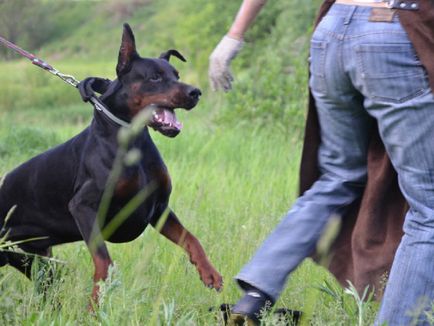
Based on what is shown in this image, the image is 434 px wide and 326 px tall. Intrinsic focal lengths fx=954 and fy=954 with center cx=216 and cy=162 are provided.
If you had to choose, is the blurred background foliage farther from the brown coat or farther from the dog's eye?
the brown coat

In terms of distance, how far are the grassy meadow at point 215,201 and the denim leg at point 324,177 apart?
0.56ft

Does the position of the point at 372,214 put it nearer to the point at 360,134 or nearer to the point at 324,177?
the point at 324,177

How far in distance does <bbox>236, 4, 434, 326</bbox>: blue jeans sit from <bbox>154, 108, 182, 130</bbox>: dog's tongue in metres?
0.95

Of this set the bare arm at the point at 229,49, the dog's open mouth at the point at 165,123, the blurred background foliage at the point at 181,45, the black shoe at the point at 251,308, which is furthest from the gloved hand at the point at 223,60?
the blurred background foliage at the point at 181,45

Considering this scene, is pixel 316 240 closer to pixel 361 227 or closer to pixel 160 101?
pixel 361 227

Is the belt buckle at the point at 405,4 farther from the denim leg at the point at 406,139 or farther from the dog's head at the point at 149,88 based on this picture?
the dog's head at the point at 149,88

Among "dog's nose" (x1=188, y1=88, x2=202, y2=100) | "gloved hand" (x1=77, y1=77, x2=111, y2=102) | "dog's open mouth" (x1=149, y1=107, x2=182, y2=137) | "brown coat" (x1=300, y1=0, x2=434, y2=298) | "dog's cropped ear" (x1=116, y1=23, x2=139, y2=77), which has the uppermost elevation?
"dog's cropped ear" (x1=116, y1=23, x2=139, y2=77)

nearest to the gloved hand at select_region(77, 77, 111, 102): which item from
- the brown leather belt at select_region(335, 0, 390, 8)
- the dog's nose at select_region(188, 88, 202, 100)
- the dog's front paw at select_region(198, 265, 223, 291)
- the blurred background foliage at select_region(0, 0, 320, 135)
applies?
the dog's nose at select_region(188, 88, 202, 100)

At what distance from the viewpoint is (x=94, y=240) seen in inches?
152

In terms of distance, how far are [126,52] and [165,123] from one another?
431 mm

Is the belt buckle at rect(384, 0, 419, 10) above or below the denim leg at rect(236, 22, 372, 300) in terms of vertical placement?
above

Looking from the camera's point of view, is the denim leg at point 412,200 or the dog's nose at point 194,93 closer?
the denim leg at point 412,200

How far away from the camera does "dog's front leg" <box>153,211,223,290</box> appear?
13.0 feet

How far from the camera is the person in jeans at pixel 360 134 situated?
9.69 ft
